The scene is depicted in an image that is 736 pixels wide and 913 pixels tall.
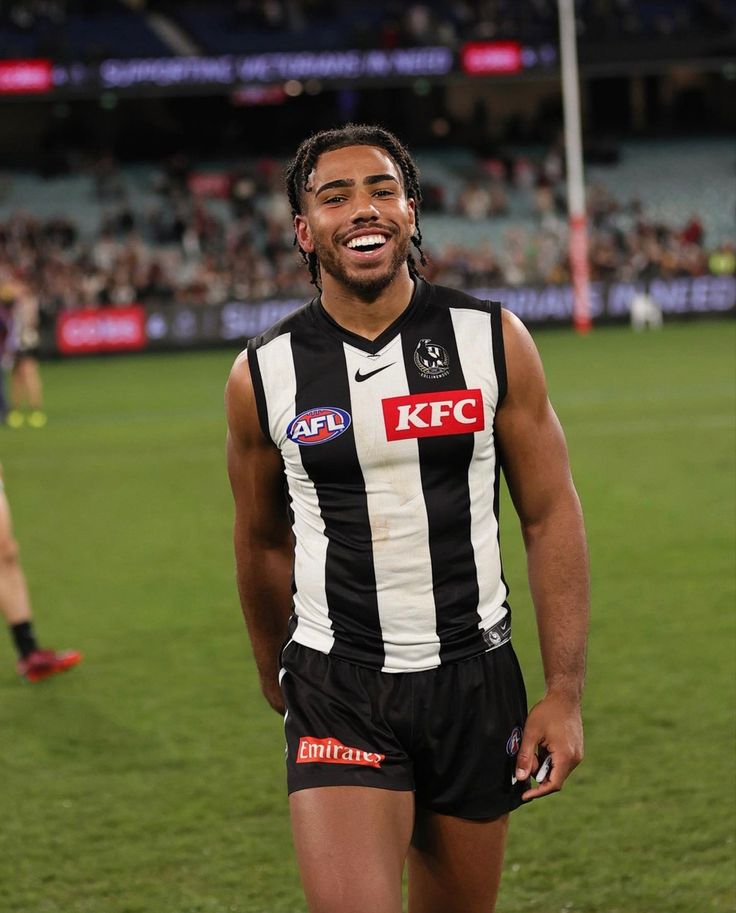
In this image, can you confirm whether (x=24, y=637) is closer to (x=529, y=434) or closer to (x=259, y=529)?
(x=259, y=529)

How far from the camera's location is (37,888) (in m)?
4.67

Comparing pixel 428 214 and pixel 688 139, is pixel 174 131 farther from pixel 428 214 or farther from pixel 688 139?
pixel 688 139

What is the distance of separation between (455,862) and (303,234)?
1.49 metres

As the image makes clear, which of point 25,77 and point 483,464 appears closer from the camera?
point 483,464

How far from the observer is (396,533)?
123 inches

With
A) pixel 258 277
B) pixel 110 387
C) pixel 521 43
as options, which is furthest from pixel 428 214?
pixel 110 387

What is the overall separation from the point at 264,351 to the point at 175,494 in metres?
9.49

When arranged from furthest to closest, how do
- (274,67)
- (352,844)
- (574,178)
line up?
(274,67), (574,178), (352,844)

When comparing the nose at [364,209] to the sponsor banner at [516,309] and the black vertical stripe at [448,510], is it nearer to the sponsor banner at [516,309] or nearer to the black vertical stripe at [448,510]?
the black vertical stripe at [448,510]

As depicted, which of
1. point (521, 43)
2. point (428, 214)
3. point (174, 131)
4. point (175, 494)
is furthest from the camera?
point (174, 131)

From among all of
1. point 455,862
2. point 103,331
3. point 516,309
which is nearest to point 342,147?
point 455,862

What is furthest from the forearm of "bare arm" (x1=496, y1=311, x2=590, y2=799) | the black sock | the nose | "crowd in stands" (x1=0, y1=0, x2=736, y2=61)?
"crowd in stands" (x1=0, y1=0, x2=736, y2=61)

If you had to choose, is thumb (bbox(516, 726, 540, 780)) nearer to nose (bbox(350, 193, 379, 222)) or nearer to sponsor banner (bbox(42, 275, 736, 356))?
nose (bbox(350, 193, 379, 222))

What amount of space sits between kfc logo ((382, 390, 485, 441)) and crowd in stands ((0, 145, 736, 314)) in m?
23.7
